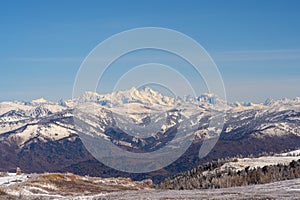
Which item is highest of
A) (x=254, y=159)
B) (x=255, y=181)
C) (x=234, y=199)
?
(x=254, y=159)

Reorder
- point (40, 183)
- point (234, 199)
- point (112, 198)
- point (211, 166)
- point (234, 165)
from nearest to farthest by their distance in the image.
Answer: point (234, 199) → point (112, 198) → point (40, 183) → point (234, 165) → point (211, 166)

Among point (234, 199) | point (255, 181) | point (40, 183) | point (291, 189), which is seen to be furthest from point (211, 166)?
point (234, 199)

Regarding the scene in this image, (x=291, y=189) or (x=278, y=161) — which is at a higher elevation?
(x=278, y=161)

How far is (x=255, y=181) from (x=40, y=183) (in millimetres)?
41148

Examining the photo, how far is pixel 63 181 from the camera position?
98312mm

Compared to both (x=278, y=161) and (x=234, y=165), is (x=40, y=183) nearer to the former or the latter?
(x=234, y=165)

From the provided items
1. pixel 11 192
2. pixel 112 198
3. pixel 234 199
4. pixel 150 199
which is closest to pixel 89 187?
pixel 11 192

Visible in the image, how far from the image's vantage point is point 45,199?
68.2 meters

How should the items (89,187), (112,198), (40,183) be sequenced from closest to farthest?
1. (112,198)
2. (40,183)
3. (89,187)

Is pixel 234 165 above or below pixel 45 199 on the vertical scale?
above

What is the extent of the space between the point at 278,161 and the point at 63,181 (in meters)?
52.9

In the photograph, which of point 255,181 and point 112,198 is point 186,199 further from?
point 255,181

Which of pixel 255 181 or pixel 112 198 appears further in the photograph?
pixel 255 181

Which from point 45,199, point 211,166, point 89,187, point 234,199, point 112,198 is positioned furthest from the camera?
point 211,166
